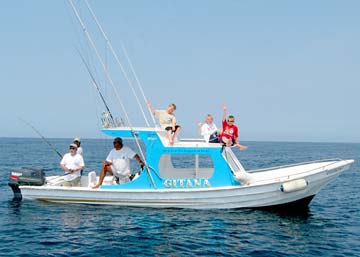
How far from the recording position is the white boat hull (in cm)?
1230

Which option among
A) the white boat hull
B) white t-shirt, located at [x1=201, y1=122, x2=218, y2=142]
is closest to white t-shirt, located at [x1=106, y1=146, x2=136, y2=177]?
the white boat hull

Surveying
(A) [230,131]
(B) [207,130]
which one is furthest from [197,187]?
(A) [230,131]

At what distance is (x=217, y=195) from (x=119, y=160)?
3.23 metres

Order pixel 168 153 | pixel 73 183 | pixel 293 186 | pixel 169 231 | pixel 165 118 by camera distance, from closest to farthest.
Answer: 1. pixel 169 231
2. pixel 293 186
3. pixel 168 153
4. pixel 165 118
5. pixel 73 183

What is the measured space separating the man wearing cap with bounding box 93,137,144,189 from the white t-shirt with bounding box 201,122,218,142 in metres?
2.17

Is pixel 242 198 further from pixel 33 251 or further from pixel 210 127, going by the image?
pixel 33 251

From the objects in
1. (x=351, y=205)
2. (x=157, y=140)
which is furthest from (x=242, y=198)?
(x=351, y=205)

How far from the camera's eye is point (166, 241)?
9914 millimetres

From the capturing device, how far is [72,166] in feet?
44.2

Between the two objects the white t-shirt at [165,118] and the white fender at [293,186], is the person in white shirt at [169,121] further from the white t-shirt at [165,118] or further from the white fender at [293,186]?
the white fender at [293,186]

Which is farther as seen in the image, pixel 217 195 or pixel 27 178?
pixel 27 178

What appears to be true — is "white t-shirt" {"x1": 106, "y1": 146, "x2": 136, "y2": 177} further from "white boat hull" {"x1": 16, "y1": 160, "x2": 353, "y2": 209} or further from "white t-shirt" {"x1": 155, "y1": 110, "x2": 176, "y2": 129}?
"white t-shirt" {"x1": 155, "y1": 110, "x2": 176, "y2": 129}

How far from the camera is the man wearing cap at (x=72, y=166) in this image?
44.1 feet

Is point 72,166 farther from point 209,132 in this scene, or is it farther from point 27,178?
point 209,132
